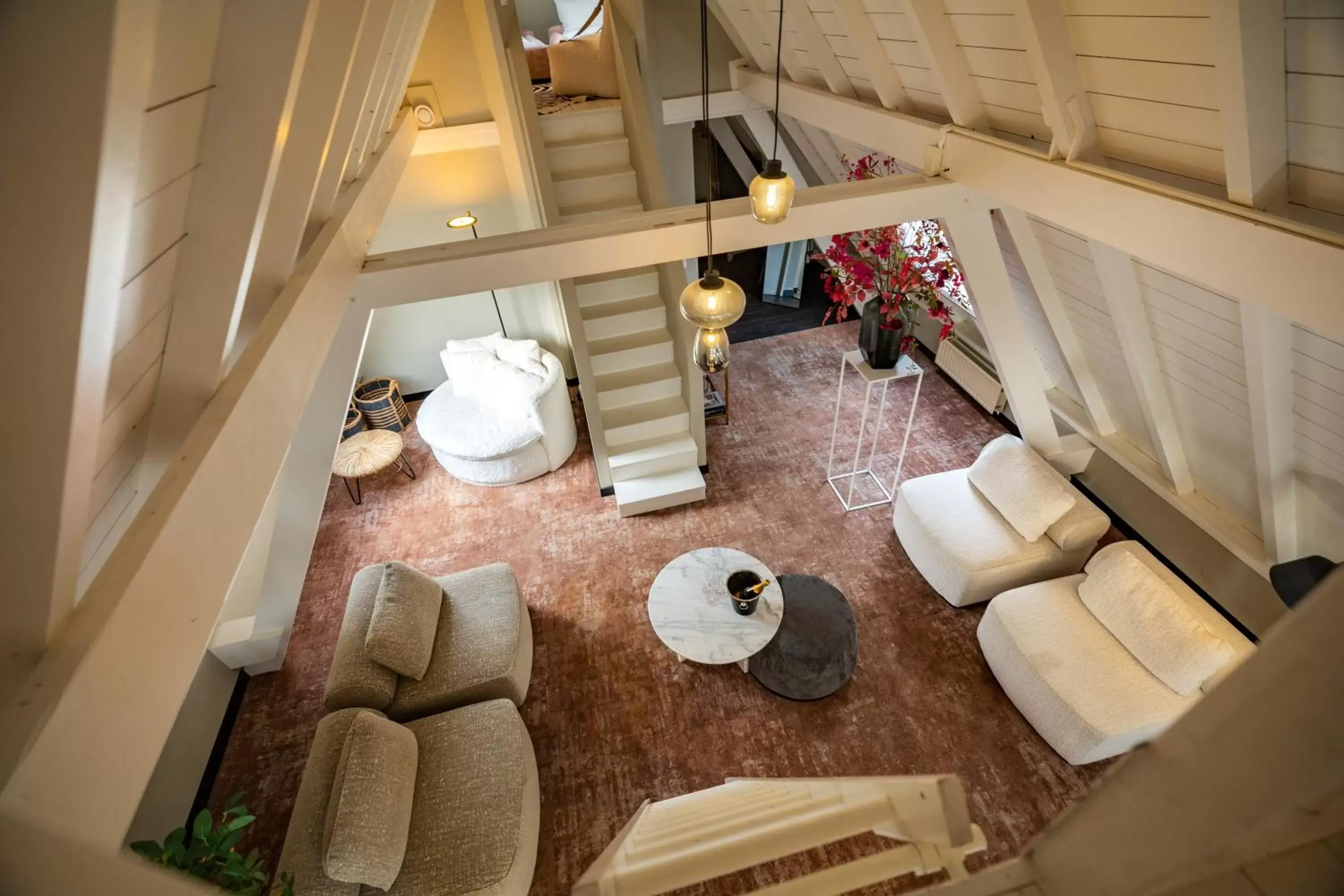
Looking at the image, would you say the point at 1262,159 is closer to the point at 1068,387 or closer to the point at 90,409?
the point at 90,409

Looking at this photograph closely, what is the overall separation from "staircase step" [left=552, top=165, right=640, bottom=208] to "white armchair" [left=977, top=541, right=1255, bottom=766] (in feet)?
10.7

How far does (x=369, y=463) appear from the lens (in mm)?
3756

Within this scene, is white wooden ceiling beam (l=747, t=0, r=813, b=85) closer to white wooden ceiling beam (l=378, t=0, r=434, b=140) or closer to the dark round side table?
white wooden ceiling beam (l=378, t=0, r=434, b=140)

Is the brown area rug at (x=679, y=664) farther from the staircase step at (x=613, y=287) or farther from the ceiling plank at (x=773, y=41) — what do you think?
the ceiling plank at (x=773, y=41)

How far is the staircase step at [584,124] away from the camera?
3885mm

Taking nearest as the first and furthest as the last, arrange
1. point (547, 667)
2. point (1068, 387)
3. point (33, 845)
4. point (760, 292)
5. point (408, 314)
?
point (33, 845) → point (547, 667) → point (1068, 387) → point (408, 314) → point (760, 292)

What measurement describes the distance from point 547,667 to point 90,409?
2.63m

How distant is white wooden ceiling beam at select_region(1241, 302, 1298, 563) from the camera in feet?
5.38

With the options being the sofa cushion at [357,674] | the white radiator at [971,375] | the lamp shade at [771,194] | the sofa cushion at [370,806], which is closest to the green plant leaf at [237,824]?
the sofa cushion at [370,806]

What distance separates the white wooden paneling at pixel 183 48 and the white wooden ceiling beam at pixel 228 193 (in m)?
0.03

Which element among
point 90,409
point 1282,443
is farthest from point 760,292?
point 90,409

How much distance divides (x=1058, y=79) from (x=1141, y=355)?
4.24ft

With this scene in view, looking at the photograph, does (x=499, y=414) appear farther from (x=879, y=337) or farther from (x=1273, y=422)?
(x=1273, y=422)

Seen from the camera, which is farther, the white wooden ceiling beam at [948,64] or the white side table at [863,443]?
the white side table at [863,443]
